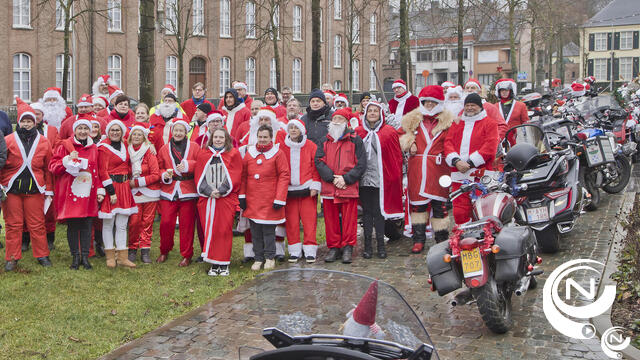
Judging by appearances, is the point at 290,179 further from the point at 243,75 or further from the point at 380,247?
the point at 243,75

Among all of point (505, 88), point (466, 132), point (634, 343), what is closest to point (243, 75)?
point (505, 88)

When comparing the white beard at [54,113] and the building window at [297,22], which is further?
the building window at [297,22]

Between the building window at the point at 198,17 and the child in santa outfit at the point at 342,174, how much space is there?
3850cm

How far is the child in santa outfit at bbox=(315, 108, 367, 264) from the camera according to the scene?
934cm

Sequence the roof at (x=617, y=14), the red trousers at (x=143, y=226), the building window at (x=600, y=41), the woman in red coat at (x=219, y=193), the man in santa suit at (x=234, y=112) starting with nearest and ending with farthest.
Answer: the woman in red coat at (x=219, y=193)
the red trousers at (x=143, y=226)
the man in santa suit at (x=234, y=112)
the roof at (x=617, y=14)
the building window at (x=600, y=41)

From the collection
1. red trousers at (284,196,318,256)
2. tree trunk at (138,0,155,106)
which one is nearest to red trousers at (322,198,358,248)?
red trousers at (284,196,318,256)

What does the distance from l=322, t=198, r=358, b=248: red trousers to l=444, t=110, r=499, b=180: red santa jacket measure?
1409 mm

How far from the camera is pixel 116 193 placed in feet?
29.3

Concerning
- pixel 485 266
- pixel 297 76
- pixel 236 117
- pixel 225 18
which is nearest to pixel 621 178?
pixel 236 117

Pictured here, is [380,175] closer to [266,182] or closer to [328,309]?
[266,182]

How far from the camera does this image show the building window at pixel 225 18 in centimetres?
4819

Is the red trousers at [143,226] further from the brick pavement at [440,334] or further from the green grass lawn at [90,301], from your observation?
the brick pavement at [440,334]

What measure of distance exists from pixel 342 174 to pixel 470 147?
1.69 metres

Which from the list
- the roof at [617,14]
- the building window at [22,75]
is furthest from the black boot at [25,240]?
the roof at [617,14]
